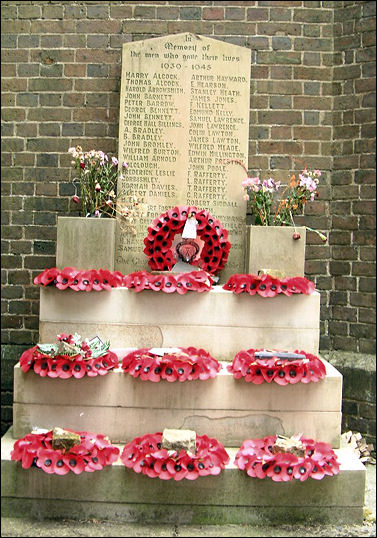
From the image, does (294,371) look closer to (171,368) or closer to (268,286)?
(268,286)

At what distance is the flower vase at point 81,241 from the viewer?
15.0 feet

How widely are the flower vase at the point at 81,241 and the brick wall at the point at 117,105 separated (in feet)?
3.26

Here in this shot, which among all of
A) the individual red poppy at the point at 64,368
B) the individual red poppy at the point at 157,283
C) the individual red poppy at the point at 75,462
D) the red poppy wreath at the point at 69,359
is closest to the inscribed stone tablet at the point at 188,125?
the individual red poppy at the point at 157,283

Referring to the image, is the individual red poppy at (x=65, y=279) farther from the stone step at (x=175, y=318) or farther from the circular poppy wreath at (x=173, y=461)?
the circular poppy wreath at (x=173, y=461)

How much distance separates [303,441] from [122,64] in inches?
130

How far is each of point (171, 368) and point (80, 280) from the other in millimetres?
875

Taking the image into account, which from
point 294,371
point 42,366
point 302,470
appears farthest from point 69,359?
point 302,470

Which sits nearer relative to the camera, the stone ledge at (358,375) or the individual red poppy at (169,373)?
the individual red poppy at (169,373)

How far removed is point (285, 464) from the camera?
3.60 meters

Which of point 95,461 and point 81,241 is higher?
point 81,241

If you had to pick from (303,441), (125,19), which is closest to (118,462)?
(303,441)

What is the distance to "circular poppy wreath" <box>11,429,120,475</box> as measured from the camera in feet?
11.7

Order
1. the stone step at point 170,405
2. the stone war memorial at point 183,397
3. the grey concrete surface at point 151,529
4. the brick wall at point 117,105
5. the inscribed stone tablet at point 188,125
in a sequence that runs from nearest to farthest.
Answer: the grey concrete surface at point 151,529 → the stone war memorial at point 183,397 → the stone step at point 170,405 → the inscribed stone tablet at point 188,125 → the brick wall at point 117,105

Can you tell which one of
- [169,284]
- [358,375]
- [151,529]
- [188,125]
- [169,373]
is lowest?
[151,529]
